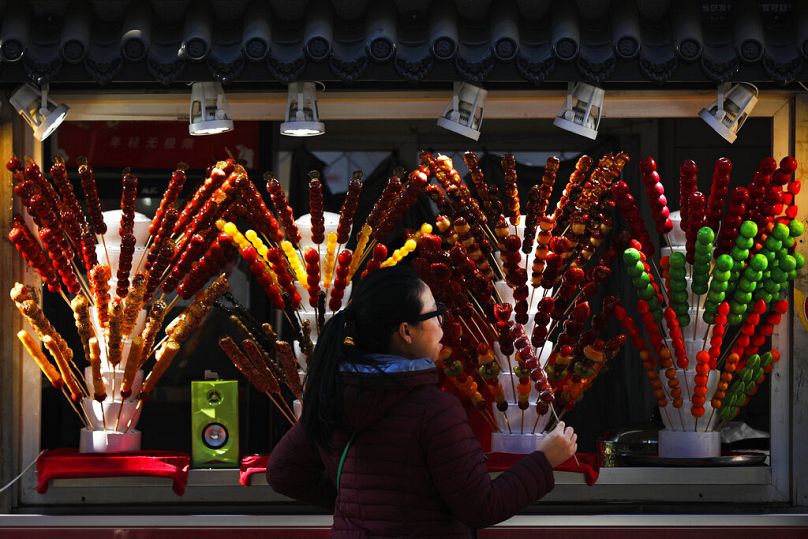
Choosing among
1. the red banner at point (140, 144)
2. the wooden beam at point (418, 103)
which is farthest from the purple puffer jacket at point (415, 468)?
the red banner at point (140, 144)

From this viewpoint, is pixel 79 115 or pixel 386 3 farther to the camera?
pixel 79 115

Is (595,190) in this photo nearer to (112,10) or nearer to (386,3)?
(386,3)

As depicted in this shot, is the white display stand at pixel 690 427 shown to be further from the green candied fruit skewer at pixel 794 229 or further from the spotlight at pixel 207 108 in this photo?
the spotlight at pixel 207 108

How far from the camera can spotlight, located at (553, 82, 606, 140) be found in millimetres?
5617

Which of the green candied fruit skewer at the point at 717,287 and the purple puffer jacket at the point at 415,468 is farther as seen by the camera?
the green candied fruit skewer at the point at 717,287

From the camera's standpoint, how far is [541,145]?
668 centimetres

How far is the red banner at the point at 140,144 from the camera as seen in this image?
249 inches

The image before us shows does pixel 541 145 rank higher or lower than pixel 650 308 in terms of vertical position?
higher

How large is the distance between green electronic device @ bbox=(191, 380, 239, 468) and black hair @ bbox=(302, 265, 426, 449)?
7.13ft

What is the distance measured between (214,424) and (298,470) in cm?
205

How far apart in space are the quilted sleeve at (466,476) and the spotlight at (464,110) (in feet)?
7.39

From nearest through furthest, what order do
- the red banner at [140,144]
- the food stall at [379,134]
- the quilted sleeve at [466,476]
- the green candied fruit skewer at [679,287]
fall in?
the quilted sleeve at [466,476] → the food stall at [379,134] → the green candied fruit skewer at [679,287] → the red banner at [140,144]

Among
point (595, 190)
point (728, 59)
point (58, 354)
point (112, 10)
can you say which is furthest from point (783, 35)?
point (58, 354)

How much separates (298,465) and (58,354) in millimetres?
2267
